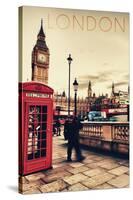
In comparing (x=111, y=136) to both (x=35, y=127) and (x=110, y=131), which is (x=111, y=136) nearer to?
(x=110, y=131)

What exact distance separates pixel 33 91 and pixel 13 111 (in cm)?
31

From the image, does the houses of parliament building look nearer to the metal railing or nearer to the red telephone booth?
the red telephone booth

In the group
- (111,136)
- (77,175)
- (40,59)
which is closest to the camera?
(40,59)

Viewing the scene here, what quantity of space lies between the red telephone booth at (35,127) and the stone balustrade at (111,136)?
0.55 meters

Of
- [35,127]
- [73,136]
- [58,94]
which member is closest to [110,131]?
[73,136]

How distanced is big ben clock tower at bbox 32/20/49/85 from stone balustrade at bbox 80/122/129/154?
0.85 metres

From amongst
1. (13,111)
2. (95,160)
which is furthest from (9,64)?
(95,160)

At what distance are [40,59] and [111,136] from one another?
1239 mm

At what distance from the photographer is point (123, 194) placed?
11.2 feet

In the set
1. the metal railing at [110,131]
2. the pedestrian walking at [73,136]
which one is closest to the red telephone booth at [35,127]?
the pedestrian walking at [73,136]

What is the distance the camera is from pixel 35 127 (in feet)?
10.9

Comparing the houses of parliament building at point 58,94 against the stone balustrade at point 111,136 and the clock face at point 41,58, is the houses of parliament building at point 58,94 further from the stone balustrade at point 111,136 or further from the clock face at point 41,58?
the stone balustrade at point 111,136

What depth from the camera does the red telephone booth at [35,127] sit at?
3.23m

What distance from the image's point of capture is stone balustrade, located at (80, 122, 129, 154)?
3566mm
